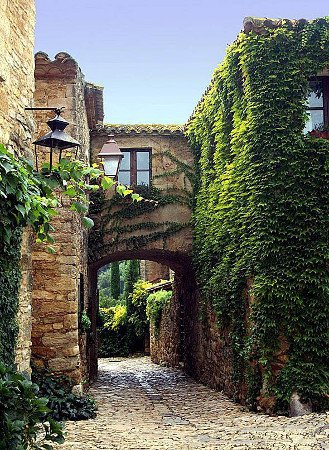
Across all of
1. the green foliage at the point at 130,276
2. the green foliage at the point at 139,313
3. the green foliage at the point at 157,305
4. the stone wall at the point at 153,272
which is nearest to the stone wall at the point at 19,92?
the green foliage at the point at 157,305

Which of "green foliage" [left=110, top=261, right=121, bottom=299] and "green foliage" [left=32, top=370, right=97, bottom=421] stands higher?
"green foliage" [left=110, top=261, right=121, bottom=299]

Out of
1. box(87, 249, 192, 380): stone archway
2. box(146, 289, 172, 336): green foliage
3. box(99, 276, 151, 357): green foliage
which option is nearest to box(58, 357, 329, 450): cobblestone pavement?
box(87, 249, 192, 380): stone archway

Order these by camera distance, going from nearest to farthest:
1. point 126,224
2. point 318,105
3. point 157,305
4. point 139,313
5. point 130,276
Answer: point 318,105 < point 126,224 < point 157,305 < point 139,313 < point 130,276

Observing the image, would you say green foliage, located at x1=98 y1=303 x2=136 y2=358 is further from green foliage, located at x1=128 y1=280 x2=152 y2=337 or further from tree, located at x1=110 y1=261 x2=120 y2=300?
tree, located at x1=110 y1=261 x2=120 y2=300

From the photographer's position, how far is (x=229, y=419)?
24.9 feet

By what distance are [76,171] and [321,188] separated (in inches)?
173

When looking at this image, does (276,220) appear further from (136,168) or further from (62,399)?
(136,168)

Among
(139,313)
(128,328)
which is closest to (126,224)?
(139,313)

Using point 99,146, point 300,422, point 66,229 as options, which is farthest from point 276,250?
point 99,146

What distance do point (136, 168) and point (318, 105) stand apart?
487 centimetres

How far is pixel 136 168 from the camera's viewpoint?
12.7 meters

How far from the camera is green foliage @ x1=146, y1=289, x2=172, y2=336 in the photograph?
17.7 meters

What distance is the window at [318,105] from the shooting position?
884 centimetres

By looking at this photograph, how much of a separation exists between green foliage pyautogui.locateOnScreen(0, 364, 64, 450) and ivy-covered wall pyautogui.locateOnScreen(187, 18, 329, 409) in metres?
4.49
